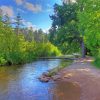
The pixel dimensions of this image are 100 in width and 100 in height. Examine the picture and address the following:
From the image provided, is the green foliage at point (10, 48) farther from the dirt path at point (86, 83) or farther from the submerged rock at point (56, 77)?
the dirt path at point (86, 83)

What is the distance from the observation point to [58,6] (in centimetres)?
5541

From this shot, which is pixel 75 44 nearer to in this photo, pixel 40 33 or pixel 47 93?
pixel 47 93

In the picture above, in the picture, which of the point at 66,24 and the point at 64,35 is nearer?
the point at 64,35

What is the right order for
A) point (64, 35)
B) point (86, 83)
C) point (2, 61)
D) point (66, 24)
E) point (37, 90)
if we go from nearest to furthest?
point (37, 90), point (86, 83), point (2, 61), point (64, 35), point (66, 24)

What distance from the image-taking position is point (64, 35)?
50.9 meters

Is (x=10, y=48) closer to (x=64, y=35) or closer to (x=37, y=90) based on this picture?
(x=64, y=35)

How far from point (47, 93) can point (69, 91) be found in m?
Result: 1.46

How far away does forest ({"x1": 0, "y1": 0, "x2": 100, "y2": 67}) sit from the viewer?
29562mm

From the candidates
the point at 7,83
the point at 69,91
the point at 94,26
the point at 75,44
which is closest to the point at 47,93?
the point at 69,91

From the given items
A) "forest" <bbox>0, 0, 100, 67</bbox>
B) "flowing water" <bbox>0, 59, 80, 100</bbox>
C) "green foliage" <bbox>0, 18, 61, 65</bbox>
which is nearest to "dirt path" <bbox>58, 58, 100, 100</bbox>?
"flowing water" <bbox>0, 59, 80, 100</bbox>

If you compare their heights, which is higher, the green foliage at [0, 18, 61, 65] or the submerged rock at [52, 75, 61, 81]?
the green foliage at [0, 18, 61, 65]

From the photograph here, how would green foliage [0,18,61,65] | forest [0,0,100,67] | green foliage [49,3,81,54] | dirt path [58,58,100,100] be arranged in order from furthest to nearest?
green foliage [49,3,81,54], green foliage [0,18,61,65], forest [0,0,100,67], dirt path [58,58,100,100]

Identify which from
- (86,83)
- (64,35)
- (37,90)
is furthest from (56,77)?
(64,35)

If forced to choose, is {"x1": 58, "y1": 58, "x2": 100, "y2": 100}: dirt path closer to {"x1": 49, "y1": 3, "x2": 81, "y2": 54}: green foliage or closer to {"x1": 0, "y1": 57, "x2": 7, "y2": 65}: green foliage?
{"x1": 0, "y1": 57, "x2": 7, "y2": 65}: green foliage
